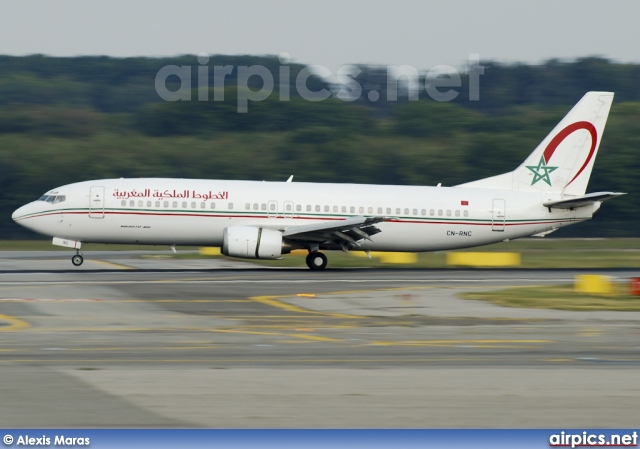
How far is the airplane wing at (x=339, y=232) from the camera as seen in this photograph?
131 feet

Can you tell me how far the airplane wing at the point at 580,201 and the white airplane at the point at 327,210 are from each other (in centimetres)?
7

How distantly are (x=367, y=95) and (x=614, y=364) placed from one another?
15914 centimetres

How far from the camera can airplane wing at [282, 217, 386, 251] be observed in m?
39.9

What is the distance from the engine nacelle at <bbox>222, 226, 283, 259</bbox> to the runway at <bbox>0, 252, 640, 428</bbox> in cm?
554

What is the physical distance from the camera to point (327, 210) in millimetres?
41531

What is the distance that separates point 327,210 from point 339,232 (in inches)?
50.8

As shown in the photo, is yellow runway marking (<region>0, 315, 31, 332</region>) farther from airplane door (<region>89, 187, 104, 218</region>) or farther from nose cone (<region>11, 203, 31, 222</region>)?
nose cone (<region>11, 203, 31, 222</region>)

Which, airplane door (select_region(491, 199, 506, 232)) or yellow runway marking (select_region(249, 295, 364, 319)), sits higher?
airplane door (select_region(491, 199, 506, 232))

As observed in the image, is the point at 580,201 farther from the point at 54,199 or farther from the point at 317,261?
the point at 54,199

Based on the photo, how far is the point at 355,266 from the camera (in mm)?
46375

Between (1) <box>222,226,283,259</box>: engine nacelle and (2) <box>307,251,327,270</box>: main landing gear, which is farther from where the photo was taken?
(2) <box>307,251,327,270</box>: main landing gear

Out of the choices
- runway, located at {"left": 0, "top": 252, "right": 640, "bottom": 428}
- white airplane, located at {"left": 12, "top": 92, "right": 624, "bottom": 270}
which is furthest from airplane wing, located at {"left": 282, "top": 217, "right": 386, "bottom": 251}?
runway, located at {"left": 0, "top": 252, "right": 640, "bottom": 428}

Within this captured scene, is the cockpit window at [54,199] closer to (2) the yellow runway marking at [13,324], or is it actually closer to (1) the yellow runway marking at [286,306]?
(1) the yellow runway marking at [286,306]

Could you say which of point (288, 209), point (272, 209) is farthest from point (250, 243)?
point (288, 209)
